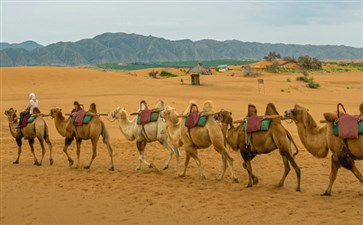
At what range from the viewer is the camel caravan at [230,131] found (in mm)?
8883

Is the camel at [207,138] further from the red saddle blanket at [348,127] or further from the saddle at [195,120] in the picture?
the red saddle blanket at [348,127]

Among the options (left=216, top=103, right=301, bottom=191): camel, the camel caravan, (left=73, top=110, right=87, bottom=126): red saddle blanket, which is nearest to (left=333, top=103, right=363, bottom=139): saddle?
the camel caravan

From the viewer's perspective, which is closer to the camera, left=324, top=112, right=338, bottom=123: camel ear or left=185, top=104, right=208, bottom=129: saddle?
left=324, top=112, right=338, bottom=123: camel ear

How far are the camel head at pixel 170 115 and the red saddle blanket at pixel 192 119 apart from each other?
2.86 ft

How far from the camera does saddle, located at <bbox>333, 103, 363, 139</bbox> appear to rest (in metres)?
8.55

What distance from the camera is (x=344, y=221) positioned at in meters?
7.45

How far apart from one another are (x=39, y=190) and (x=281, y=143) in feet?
17.1

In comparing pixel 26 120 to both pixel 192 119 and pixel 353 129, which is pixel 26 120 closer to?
pixel 192 119

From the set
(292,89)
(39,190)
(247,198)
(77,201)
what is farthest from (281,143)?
(292,89)

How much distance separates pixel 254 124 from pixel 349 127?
202cm

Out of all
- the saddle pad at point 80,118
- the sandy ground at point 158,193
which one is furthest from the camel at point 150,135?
the saddle pad at point 80,118

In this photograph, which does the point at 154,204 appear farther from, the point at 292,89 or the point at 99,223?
the point at 292,89

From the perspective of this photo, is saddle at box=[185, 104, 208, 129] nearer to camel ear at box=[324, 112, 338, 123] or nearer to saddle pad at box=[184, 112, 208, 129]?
saddle pad at box=[184, 112, 208, 129]

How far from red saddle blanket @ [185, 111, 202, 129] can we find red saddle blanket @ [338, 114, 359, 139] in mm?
3370
